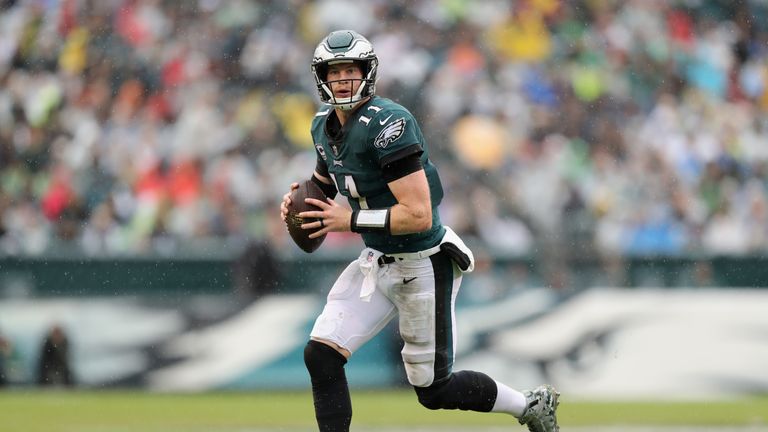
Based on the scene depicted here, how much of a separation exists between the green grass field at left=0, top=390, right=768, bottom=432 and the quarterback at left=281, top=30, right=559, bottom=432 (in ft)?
7.55

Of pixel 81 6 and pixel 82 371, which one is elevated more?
pixel 81 6

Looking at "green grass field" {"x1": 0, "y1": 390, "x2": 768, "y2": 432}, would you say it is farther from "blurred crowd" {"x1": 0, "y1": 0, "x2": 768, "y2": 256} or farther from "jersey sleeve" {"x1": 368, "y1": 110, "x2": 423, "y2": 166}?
"jersey sleeve" {"x1": 368, "y1": 110, "x2": 423, "y2": 166}

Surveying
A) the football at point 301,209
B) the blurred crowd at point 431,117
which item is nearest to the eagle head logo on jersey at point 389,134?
the football at point 301,209

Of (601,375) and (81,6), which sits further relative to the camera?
(81,6)

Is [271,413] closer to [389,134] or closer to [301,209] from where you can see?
[301,209]

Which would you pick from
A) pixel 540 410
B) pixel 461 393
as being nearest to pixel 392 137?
pixel 461 393

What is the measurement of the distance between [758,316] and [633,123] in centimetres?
286

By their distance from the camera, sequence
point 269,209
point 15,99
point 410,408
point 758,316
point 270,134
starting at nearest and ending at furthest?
point 410,408, point 758,316, point 269,209, point 270,134, point 15,99

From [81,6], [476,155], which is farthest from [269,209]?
[81,6]

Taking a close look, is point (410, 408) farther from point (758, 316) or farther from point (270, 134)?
point (270, 134)

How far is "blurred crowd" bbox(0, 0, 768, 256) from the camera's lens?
11.4 metres

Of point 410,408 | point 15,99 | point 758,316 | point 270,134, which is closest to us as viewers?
point 410,408

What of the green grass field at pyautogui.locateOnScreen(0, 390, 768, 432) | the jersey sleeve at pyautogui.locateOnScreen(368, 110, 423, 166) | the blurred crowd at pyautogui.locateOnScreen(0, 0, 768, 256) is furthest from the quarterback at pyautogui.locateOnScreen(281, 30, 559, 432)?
the blurred crowd at pyautogui.locateOnScreen(0, 0, 768, 256)

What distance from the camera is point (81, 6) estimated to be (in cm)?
1320
